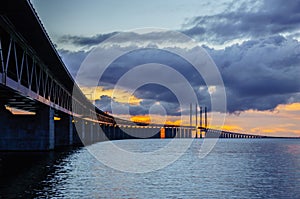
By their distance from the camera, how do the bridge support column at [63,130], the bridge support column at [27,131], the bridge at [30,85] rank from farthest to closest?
the bridge support column at [63,130]
the bridge support column at [27,131]
the bridge at [30,85]

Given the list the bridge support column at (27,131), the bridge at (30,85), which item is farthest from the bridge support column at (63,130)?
the bridge support column at (27,131)

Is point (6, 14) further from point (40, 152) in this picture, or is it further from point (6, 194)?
point (40, 152)

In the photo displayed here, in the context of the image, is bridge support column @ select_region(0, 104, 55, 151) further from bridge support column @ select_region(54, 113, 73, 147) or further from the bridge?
bridge support column @ select_region(54, 113, 73, 147)

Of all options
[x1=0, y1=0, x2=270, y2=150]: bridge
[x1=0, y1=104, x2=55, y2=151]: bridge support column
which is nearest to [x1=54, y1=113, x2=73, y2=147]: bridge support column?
[x1=0, y1=0, x2=270, y2=150]: bridge

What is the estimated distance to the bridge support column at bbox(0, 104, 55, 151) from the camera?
→ 74.7 m

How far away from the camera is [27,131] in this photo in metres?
74.7

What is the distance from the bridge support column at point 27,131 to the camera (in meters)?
74.7

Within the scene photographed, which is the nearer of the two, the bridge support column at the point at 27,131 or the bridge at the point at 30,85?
the bridge at the point at 30,85

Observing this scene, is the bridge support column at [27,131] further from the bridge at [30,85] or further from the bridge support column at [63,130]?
the bridge support column at [63,130]

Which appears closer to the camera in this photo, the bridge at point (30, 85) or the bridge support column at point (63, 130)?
the bridge at point (30, 85)

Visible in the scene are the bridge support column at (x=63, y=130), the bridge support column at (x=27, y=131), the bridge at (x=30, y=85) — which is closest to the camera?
the bridge at (x=30, y=85)

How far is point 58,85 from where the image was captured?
293 feet

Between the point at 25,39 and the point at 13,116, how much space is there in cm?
2986

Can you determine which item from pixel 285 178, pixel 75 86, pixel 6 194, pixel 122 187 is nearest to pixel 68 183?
pixel 122 187
